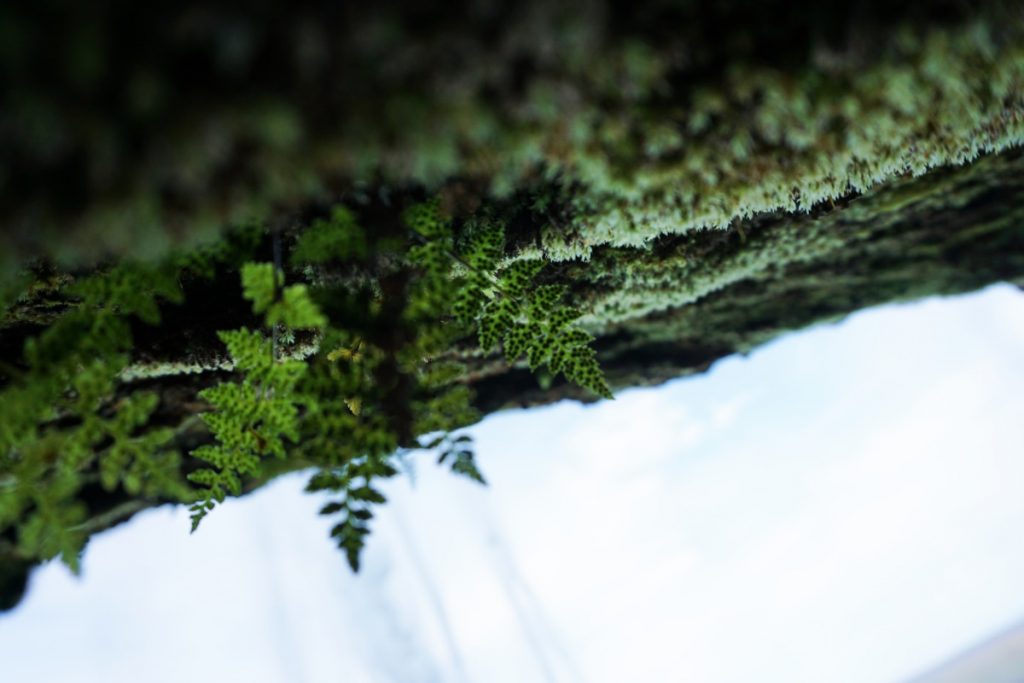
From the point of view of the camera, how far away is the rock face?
0.98 m

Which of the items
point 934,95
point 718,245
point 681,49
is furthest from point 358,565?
point 718,245

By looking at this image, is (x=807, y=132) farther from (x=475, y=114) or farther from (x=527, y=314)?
(x=527, y=314)

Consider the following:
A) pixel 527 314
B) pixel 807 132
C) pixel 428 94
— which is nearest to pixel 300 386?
pixel 527 314

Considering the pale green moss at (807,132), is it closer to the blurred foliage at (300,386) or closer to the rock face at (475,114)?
the rock face at (475,114)

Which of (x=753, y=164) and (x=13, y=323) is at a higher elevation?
(x=13, y=323)

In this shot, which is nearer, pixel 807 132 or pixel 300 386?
pixel 807 132

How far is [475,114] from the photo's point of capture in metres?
1.20

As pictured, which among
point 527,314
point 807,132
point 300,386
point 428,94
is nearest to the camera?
point 428,94

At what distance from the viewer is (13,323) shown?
112 inches

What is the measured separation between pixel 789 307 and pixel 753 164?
429 cm

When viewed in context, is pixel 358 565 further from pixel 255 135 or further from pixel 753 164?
pixel 753 164

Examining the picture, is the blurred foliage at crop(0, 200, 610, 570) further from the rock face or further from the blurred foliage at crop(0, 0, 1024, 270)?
the blurred foliage at crop(0, 0, 1024, 270)

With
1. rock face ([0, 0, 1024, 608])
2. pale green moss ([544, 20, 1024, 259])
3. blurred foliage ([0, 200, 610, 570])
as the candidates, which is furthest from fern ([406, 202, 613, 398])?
pale green moss ([544, 20, 1024, 259])

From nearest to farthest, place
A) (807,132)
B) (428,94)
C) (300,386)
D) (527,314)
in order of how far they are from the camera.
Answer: (428,94), (807,132), (300,386), (527,314)
